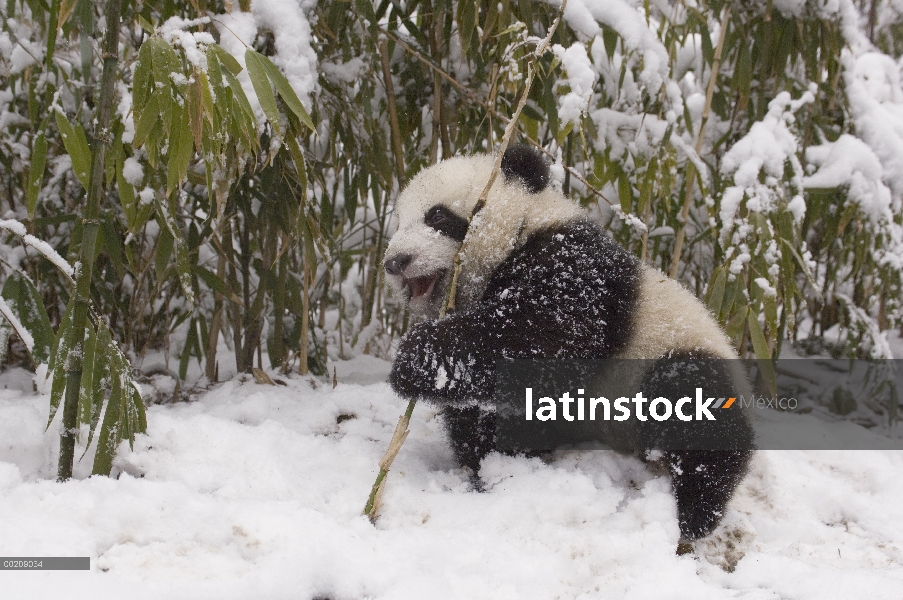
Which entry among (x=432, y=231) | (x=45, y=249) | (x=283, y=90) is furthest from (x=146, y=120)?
(x=432, y=231)

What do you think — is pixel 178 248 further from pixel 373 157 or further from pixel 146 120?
pixel 373 157

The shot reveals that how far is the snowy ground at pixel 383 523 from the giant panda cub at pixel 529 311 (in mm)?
129

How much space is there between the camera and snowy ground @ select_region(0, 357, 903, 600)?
4.22 feet

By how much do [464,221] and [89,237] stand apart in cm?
105

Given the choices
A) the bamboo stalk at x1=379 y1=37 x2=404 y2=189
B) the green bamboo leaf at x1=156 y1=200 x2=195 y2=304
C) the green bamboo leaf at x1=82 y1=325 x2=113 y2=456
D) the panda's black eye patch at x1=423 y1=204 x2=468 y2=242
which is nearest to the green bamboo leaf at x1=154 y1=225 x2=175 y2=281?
the green bamboo leaf at x1=156 y1=200 x2=195 y2=304

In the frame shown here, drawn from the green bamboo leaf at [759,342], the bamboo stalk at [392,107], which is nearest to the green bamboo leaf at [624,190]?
the green bamboo leaf at [759,342]

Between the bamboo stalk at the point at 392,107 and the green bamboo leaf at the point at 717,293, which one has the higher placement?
the bamboo stalk at the point at 392,107

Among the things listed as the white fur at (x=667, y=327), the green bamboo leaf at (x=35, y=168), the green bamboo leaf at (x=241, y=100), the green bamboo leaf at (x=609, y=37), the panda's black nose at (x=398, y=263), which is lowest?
the white fur at (x=667, y=327)

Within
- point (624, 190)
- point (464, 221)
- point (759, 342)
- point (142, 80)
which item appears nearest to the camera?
point (142, 80)

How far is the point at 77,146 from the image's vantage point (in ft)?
5.65

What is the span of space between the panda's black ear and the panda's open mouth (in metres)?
0.40

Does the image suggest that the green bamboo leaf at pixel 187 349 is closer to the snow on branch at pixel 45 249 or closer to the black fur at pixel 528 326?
the snow on branch at pixel 45 249

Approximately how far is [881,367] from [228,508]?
3222mm

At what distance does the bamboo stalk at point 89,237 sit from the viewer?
1552 mm
